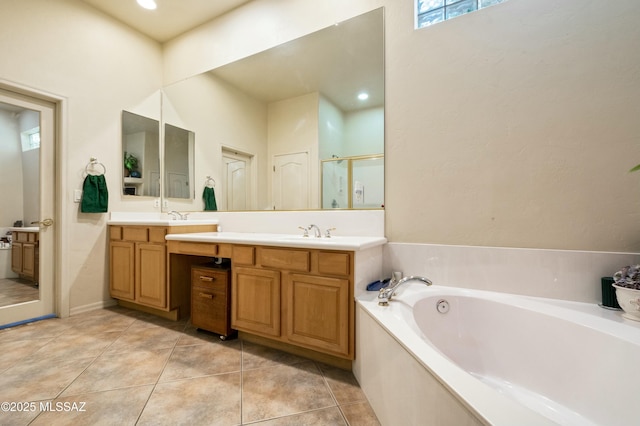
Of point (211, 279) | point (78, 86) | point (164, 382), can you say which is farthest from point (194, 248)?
point (78, 86)

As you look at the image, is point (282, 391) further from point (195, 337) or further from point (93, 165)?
point (93, 165)

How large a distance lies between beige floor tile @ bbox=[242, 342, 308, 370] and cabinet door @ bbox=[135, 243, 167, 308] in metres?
0.97

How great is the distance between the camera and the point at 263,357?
176cm

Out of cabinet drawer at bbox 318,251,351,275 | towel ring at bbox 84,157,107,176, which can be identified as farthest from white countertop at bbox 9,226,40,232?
cabinet drawer at bbox 318,251,351,275

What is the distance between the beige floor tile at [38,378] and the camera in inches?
53.6

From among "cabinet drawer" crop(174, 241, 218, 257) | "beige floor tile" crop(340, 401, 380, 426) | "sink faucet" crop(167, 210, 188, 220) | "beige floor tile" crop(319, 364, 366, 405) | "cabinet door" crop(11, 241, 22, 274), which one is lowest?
"beige floor tile" crop(319, 364, 366, 405)

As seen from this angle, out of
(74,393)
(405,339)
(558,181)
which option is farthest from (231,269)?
(558,181)

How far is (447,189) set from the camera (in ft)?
5.80

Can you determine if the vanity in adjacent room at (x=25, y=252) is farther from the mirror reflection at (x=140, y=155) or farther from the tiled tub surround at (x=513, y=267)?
the tiled tub surround at (x=513, y=267)

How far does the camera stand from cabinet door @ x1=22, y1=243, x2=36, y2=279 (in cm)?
233

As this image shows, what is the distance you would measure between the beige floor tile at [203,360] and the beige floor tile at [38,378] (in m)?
0.51

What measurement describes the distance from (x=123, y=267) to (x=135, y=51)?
2.40m

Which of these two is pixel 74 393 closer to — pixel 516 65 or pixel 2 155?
pixel 2 155

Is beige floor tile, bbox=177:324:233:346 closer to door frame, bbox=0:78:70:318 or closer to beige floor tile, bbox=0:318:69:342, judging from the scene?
beige floor tile, bbox=0:318:69:342
